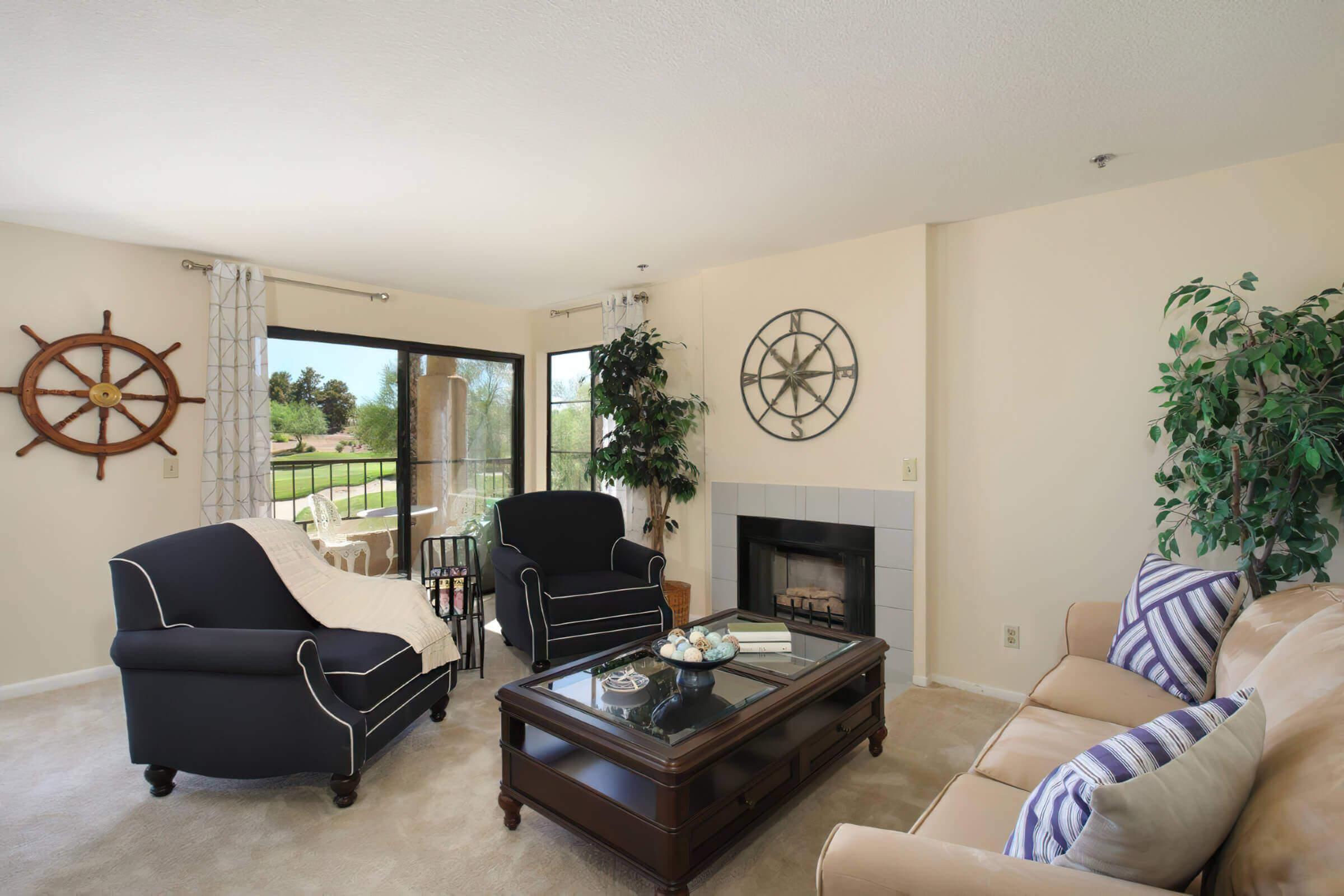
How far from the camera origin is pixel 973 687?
3340 millimetres

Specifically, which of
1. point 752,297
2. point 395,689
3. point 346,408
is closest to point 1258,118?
point 752,297

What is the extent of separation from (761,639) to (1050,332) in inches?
80.0

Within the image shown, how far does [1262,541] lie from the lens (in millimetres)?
2408

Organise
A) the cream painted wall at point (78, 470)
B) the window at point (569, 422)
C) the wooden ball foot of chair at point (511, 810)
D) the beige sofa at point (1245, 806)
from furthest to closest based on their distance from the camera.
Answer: the window at point (569, 422) → the cream painted wall at point (78, 470) → the wooden ball foot of chair at point (511, 810) → the beige sofa at point (1245, 806)

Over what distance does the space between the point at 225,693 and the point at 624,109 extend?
7.95 ft

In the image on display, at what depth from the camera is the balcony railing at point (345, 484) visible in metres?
4.27

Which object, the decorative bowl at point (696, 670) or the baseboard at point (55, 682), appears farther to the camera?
the baseboard at point (55, 682)

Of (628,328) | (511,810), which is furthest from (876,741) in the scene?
(628,328)

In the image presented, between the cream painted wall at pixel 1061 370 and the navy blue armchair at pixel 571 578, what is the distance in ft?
5.29

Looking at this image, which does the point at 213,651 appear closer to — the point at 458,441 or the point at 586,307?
the point at 458,441

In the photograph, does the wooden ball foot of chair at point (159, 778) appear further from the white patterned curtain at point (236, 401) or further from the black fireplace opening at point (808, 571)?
the black fireplace opening at point (808, 571)

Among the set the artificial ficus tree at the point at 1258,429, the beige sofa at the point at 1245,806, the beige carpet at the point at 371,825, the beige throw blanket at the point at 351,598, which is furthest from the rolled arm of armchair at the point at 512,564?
the artificial ficus tree at the point at 1258,429

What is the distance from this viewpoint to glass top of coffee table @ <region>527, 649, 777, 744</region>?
76.0 inches

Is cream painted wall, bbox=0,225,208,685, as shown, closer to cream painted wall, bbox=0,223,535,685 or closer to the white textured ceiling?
cream painted wall, bbox=0,223,535,685
